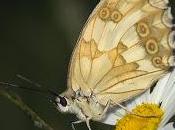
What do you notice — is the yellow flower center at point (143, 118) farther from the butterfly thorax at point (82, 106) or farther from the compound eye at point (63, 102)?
the compound eye at point (63, 102)

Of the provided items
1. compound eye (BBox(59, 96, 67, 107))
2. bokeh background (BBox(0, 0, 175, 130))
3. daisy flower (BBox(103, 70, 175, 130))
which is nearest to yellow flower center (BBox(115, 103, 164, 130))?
daisy flower (BBox(103, 70, 175, 130))

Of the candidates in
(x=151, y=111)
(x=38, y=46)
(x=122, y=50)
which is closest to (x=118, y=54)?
(x=122, y=50)

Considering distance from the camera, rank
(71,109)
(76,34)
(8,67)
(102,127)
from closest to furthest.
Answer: (71,109)
(102,127)
(76,34)
(8,67)

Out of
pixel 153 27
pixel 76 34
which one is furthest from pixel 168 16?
pixel 76 34

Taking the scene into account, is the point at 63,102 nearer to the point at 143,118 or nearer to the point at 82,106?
the point at 82,106

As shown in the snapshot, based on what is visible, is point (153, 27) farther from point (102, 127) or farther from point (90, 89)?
point (102, 127)

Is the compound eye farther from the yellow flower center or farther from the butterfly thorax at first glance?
the yellow flower center
